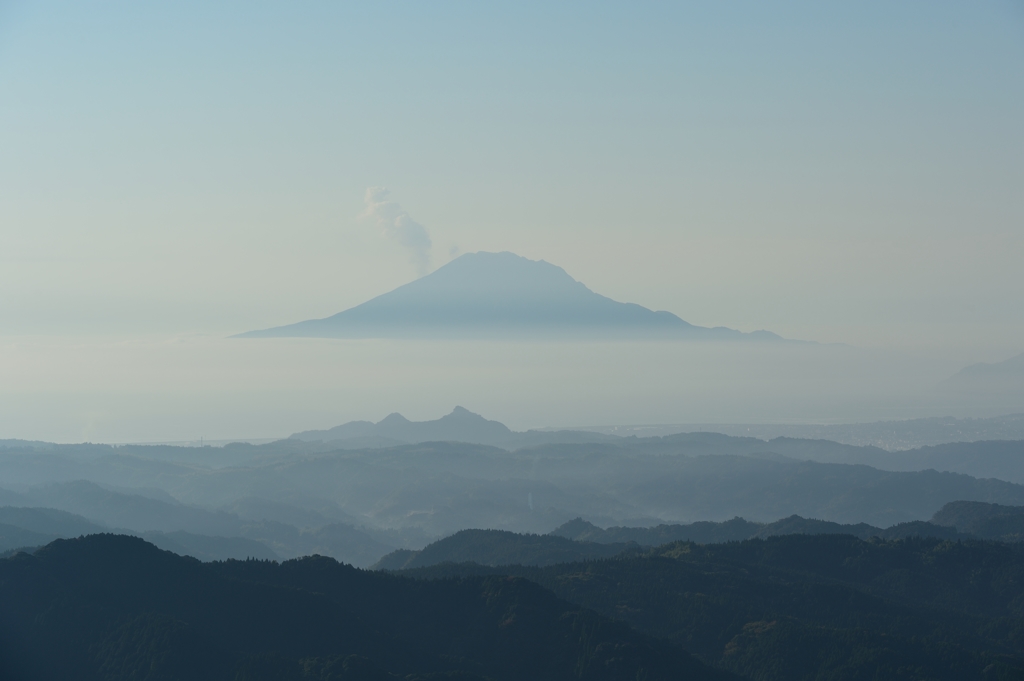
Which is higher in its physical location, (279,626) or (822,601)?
(279,626)

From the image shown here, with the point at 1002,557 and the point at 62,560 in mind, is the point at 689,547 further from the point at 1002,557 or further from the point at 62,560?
the point at 62,560

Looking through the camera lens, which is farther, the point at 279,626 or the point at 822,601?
the point at 822,601

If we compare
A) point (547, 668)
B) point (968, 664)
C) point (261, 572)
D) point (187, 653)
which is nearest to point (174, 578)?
point (261, 572)

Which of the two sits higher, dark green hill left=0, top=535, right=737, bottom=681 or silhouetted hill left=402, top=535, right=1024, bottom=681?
dark green hill left=0, top=535, right=737, bottom=681

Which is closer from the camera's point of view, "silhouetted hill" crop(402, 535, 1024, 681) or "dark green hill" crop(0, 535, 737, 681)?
"dark green hill" crop(0, 535, 737, 681)
